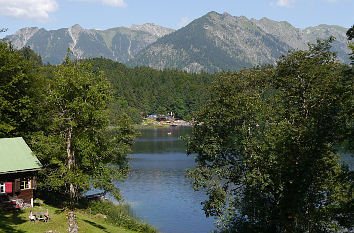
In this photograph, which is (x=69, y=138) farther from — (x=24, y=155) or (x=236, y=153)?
(x=236, y=153)

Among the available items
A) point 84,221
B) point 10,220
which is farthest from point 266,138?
point 10,220

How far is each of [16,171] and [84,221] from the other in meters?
8.61

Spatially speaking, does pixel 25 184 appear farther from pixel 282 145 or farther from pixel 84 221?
pixel 282 145

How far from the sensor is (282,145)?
3194cm

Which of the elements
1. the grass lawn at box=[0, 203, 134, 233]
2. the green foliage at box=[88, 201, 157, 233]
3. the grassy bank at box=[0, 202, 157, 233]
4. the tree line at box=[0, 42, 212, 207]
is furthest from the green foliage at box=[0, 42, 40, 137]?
the green foliage at box=[88, 201, 157, 233]

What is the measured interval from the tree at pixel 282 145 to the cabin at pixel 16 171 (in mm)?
17275

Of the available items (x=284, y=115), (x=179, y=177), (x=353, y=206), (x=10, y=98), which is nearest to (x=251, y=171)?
(x=284, y=115)

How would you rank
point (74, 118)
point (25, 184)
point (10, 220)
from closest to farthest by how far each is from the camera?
point (10, 220) → point (74, 118) → point (25, 184)

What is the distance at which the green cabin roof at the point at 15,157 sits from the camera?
37.3 m

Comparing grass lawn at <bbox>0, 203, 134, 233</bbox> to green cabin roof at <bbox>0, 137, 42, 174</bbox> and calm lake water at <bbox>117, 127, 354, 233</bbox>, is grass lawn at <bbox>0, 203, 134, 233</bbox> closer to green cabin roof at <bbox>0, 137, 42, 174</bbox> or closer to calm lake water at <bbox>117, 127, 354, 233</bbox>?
green cabin roof at <bbox>0, 137, 42, 174</bbox>

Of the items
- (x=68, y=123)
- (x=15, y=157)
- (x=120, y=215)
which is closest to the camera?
(x=68, y=123)

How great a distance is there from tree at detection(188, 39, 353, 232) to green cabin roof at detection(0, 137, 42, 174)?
669 inches

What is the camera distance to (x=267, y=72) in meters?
37.7

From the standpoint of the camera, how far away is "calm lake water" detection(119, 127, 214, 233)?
49.5m
